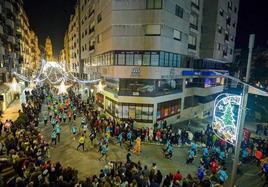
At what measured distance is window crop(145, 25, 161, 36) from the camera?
2450 cm

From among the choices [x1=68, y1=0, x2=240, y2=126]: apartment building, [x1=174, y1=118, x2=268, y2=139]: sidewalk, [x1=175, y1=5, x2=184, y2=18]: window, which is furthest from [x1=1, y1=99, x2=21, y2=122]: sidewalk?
[x1=175, y1=5, x2=184, y2=18]: window

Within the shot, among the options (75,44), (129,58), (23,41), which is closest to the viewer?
(129,58)

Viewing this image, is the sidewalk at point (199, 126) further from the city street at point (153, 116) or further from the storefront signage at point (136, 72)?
the storefront signage at point (136, 72)

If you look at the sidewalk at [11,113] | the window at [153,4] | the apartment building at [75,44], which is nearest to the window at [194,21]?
the window at [153,4]

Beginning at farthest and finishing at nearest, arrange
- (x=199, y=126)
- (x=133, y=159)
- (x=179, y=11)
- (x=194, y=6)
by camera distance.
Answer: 1. (x=194, y=6)
2. (x=199, y=126)
3. (x=179, y=11)
4. (x=133, y=159)

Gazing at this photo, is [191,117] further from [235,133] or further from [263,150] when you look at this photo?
[235,133]

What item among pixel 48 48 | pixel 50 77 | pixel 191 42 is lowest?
pixel 50 77

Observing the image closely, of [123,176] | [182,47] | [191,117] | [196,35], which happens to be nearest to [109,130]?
[123,176]

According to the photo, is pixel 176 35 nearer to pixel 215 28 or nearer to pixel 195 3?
pixel 195 3

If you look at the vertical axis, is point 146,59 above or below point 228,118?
above

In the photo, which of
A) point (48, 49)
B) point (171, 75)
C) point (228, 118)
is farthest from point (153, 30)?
point (48, 49)

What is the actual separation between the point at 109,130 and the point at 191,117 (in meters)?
18.8

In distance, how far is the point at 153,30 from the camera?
969 inches

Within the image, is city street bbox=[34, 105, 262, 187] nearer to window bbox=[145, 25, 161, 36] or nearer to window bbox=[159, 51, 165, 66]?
window bbox=[159, 51, 165, 66]
